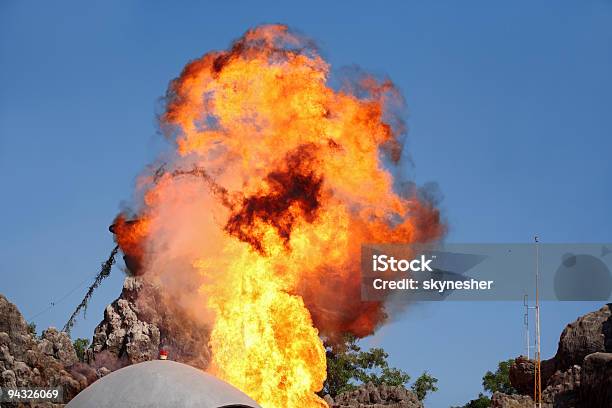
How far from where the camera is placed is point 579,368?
201 feet

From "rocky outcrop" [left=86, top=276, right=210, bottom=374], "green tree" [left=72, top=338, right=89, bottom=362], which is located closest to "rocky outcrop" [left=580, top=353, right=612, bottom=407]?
"rocky outcrop" [left=86, top=276, right=210, bottom=374]

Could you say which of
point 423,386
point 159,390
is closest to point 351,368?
point 423,386

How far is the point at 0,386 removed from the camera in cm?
5794

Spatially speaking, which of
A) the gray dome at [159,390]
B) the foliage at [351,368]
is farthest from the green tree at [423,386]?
the gray dome at [159,390]

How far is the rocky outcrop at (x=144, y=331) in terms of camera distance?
79938 millimetres

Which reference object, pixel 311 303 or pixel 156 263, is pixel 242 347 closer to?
pixel 311 303

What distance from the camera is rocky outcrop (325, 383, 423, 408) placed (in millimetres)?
69312

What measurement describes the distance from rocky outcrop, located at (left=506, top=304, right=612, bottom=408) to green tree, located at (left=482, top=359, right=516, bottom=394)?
3450 centimetres

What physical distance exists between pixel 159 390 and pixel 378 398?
156 feet

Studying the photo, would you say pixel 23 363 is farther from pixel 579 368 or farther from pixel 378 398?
pixel 579 368

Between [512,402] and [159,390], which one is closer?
[159,390]

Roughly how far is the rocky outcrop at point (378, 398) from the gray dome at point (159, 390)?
4367 centimetres

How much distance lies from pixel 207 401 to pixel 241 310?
70.6ft

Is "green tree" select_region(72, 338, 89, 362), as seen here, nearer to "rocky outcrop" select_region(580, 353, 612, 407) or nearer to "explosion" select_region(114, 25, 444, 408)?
"explosion" select_region(114, 25, 444, 408)
